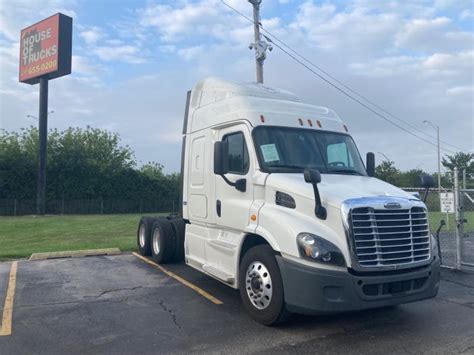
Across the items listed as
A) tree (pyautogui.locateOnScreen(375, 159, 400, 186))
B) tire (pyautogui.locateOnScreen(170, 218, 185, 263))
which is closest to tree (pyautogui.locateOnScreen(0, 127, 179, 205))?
tree (pyautogui.locateOnScreen(375, 159, 400, 186))

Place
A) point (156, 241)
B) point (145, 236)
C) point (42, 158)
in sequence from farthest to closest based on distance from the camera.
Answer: point (42, 158) → point (145, 236) → point (156, 241)

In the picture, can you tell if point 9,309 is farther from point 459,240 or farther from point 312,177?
point 459,240

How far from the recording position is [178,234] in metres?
9.43

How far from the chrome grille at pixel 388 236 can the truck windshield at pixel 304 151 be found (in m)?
1.30

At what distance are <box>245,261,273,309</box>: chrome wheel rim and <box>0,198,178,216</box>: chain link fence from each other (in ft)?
87.7

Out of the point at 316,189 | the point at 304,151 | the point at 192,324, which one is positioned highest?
the point at 304,151

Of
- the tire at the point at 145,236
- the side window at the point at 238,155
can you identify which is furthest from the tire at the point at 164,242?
the side window at the point at 238,155

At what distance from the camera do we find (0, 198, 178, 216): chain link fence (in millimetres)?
34688

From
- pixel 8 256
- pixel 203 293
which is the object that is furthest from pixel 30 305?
pixel 8 256

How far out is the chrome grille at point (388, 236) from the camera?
17.1ft

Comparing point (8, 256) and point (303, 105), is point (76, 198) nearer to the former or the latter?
point (8, 256)

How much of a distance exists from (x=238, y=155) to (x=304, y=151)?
968mm

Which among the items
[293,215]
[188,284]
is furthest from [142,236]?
[293,215]

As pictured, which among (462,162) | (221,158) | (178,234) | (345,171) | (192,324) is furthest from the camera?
(462,162)
